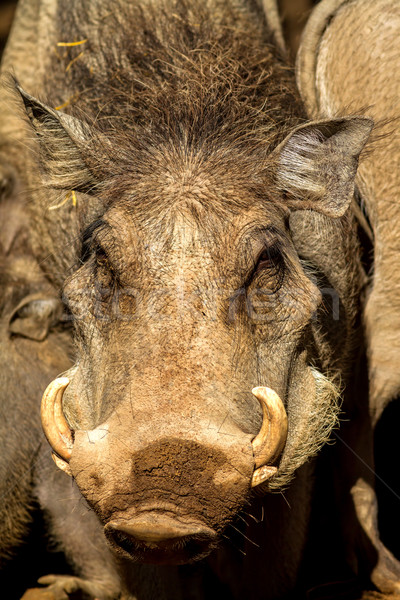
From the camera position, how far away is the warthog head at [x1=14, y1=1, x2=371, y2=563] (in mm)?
2416

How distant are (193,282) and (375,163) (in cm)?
146

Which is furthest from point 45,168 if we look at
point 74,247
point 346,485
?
point 346,485

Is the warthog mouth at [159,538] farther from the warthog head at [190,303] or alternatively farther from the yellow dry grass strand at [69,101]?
the yellow dry grass strand at [69,101]

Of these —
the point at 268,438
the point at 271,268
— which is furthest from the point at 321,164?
the point at 268,438

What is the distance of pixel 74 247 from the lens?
3.66 metres

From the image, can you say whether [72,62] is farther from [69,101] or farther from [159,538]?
[159,538]

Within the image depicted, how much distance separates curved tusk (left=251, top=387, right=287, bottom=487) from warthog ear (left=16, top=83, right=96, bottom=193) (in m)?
1.18

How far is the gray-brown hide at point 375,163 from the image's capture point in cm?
376

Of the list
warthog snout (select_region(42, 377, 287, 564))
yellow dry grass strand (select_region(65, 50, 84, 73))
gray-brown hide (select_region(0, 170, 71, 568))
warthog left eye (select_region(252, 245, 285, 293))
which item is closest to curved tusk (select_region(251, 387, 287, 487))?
warthog snout (select_region(42, 377, 287, 564))

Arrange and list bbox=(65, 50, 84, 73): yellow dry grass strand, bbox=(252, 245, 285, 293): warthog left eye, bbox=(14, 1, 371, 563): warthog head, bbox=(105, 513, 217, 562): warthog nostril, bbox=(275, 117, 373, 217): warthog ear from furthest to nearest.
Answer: bbox=(65, 50, 84, 73): yellow dry grass strand < bbox=(275, 117, 373, 217): warthog ear < bbox=(252, 245, 285, 293): warthog left eye < bbox=(14, 1, 371, 563): warthog head < bbox=(105, 513, 217, 562): warthog nostril

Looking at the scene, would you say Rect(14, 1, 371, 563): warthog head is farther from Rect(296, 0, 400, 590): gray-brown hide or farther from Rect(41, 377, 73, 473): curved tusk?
Rect(296, 0, 400, 590): gray-brown hide

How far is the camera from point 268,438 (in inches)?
100

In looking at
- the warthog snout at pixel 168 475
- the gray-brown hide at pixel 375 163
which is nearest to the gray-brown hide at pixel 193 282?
the warthog snout at pixel 168 475

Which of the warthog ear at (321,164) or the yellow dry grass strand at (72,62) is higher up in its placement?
the yellow dry grass strand at (72,62)
